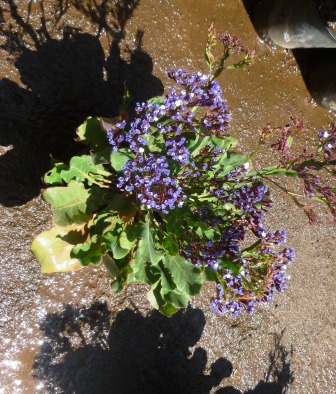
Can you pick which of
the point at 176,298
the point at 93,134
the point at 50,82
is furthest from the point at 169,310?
the point at 50,82

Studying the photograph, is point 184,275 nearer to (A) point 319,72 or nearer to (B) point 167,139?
(B) point 167,139

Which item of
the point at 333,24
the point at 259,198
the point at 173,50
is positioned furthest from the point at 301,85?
the point at 259,198

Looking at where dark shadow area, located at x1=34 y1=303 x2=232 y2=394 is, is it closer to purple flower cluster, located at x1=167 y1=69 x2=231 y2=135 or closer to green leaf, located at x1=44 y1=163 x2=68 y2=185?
green leaf, located at x1=44 y1=163 x2=68 y2=185

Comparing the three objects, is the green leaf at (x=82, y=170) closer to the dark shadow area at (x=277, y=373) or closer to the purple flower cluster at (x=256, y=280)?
the purple flower cluster at (x=256, y=280)

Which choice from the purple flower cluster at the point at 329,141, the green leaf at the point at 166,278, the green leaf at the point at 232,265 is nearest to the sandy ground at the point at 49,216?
the green leaf at the point at 166,278

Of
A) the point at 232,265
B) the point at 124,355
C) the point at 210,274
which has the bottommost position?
the point at 124,355

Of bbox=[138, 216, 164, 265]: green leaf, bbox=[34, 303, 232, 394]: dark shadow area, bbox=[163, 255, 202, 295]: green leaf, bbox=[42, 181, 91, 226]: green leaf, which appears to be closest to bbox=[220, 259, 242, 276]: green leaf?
bbox=[163, 255, 202, 295]: green leaf
